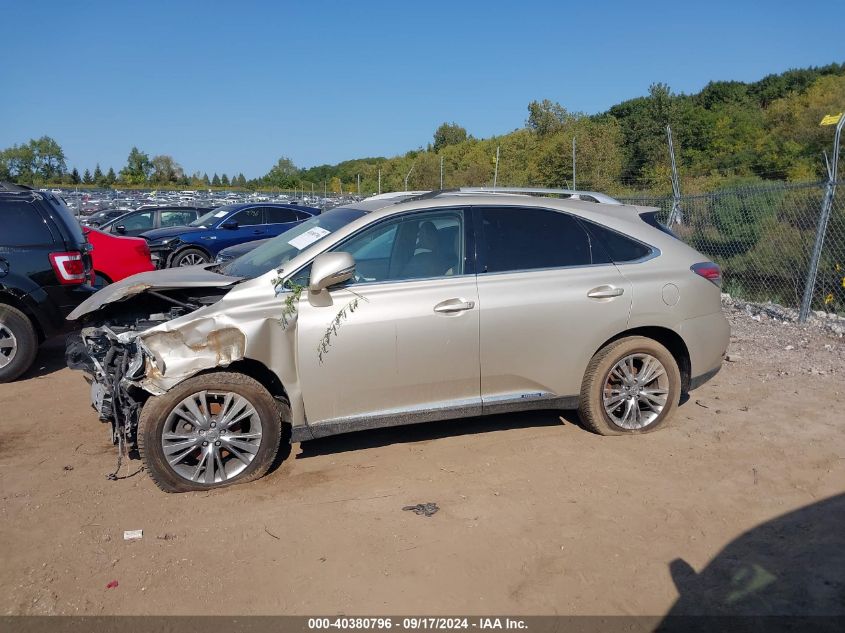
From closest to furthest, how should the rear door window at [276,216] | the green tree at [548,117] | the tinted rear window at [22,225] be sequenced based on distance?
the tinted rear window at [22,225] < the rear door window at [276,216] < the green tree at [548,117]

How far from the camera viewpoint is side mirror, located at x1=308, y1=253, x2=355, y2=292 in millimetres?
4145

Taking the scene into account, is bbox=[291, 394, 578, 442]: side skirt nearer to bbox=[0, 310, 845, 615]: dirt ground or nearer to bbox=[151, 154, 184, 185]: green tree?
bbox=[0, 310, 845, 615]: dirt ground

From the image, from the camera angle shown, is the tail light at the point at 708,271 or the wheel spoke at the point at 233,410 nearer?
the wheel spoke at the point at 233,410

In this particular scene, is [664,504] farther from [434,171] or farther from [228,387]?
[434,171]

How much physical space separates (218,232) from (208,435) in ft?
37.3

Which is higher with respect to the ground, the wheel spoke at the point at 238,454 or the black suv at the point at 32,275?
the black suv at the point at 32,275

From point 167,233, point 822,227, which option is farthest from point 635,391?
point 167,233

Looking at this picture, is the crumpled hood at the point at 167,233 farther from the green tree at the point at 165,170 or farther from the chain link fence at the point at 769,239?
the green tree at the point at 165,170

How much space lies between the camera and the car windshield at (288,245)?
16.0 feet

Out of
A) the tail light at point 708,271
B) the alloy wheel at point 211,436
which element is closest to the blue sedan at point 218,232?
the alloy wheel at point 211,436

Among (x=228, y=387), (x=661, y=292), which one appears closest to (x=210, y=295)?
(x=228, y=387)

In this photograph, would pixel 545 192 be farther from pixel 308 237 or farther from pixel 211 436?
pixel 211 436

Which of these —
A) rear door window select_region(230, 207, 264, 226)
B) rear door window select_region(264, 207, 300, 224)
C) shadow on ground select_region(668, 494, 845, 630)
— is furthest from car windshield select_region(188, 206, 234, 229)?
shadow on ground select_region(668, 494, 845, 630)

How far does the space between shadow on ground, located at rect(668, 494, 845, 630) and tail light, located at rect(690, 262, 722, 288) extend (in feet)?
6.23
